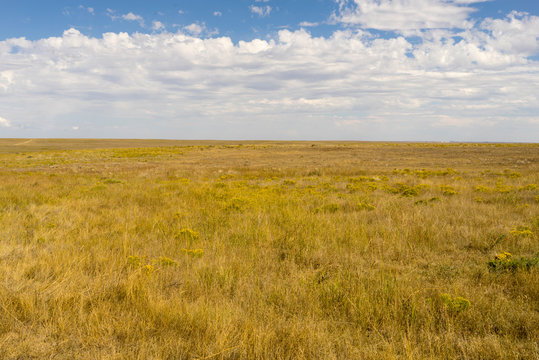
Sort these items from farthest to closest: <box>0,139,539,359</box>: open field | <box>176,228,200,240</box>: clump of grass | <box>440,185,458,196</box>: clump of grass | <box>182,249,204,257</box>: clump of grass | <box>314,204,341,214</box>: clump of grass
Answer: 1. <box>440,185,458,196</box>: clump of grass
2. <box>314,204,341,214</box>: clump of grass
3. <box>176,228,200,240</box>: clump of grass
4. <box>182,249,204,257</box>: clump of grass
5. <box>0,139,539,359</box>: open field

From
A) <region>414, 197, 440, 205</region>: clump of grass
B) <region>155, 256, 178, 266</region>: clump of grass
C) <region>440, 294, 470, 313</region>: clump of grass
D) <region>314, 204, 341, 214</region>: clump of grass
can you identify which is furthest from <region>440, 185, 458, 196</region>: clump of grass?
<region>155, 256, 178, 266</region>: clump of grass

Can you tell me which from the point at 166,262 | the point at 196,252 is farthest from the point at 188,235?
the point at 166,262

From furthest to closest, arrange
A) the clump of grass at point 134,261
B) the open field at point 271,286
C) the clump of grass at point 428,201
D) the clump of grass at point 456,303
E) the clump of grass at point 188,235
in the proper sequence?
1. the clump of grass at point 428,201
2. the clump of grass at point 188,235
3. the clump of grass at point 134,261
4. the clump of grass at point 456,303
5. the open field at point 271,286

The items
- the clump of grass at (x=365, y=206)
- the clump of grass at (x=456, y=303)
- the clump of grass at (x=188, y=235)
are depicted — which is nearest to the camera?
the clump of grass at (x=456, y=303)

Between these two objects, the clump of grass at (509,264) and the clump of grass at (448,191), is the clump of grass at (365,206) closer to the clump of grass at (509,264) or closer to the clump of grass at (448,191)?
the clump of grass at (509,264)

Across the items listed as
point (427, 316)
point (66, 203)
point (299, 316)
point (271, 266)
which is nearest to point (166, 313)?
point (299, 316)

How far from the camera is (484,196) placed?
11.0m

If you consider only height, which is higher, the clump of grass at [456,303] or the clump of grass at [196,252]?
the clump of grass at [456,303]

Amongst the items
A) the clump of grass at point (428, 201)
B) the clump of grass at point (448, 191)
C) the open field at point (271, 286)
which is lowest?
the open field at point (271, 286)

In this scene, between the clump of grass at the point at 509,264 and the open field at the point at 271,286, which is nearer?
the open field at the point at 271,286

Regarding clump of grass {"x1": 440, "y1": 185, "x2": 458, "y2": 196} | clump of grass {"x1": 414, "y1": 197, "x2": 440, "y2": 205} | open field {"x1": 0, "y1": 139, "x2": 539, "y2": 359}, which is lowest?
open field {"x1": 0, "y1": 139, "x2": 539, "y2": 359}

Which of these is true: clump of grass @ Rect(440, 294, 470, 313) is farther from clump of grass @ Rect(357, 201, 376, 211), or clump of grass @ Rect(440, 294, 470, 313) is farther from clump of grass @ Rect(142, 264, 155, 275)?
clump of grass @ Rect(357, 201, 376, 211)

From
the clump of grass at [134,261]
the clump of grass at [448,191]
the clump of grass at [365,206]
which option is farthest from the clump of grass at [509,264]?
the clump of grass at [448,191]

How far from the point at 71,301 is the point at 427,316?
4.24 meters
